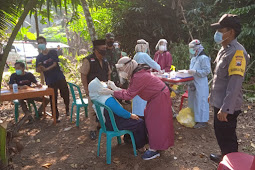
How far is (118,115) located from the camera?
10.8 ft

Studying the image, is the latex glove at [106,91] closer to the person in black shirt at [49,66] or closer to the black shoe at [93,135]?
the black shoe at [93,135]

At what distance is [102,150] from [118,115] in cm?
Result: 96

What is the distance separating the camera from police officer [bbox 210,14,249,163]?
2.48 m

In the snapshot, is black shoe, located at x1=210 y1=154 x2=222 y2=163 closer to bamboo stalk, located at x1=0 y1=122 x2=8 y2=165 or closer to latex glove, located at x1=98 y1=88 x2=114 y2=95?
latex glove, located at x1=98 y1=88 x2=114 y2=95

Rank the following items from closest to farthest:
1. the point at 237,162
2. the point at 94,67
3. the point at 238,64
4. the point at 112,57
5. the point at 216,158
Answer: the point at 237,162, the point at 238,64, the point at 216,158, the point at 94,67, the point at 112,57

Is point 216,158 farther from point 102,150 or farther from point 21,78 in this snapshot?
point 21,78

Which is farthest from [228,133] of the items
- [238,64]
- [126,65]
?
[126,65]

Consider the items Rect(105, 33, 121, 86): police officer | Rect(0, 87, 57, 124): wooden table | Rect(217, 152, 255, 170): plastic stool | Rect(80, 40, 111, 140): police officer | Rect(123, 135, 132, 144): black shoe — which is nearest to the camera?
Rect(217, 152, 255, 170): plastic stool

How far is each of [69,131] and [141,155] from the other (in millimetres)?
1988

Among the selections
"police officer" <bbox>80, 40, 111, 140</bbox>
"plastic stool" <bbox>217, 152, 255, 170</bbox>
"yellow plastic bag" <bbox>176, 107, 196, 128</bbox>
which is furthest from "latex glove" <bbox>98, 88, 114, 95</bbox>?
"yellow plastic bag" <bbox>176, 107, 196, 128</bbox>

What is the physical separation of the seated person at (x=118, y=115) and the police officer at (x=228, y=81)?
1.11m

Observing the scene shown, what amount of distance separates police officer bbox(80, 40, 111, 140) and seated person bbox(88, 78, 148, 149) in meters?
0.96

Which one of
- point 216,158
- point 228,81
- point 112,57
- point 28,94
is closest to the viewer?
point 228,81

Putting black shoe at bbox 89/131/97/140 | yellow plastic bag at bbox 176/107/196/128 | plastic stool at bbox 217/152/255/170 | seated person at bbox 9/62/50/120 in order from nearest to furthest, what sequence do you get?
plastic stool at bbox 217/152/255/170 < black shoe at bbox 89/131/97/140 < yellow plastic bag at bbox 176/107/196/128 < seated person at bbox 9/62/50/120
